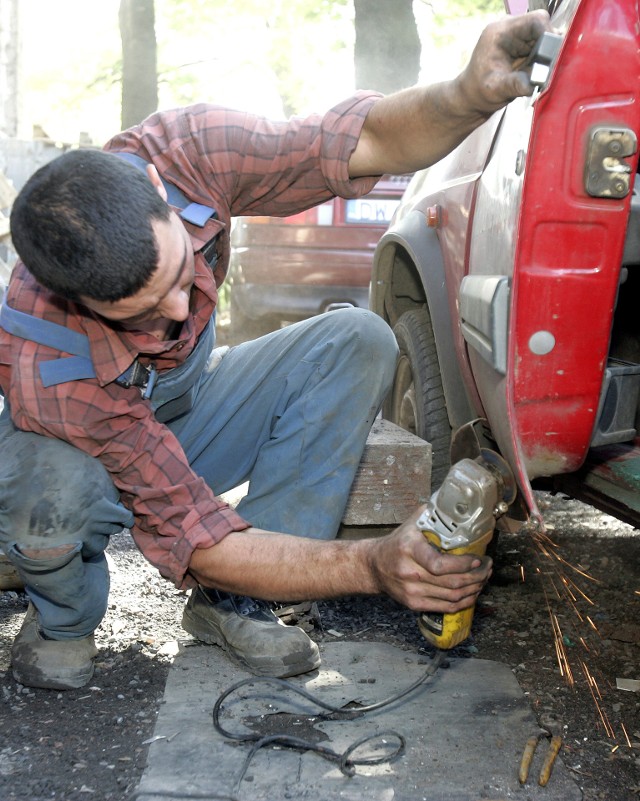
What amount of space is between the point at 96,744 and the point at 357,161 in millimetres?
1591

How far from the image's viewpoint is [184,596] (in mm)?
2934

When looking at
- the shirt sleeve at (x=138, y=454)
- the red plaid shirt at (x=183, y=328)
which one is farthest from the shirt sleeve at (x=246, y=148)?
the shirt sleeve at (x=138, y=454)

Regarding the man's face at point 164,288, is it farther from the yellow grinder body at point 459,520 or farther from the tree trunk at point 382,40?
the tree trunk at point 382,40

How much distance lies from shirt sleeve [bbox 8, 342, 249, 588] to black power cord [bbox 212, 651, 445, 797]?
0.36 m

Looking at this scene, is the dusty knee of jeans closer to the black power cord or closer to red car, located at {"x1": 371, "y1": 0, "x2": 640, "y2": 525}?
the black power cord

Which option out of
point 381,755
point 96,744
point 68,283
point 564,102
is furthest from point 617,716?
point 68,283

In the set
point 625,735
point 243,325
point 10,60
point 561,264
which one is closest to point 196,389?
point 561,264

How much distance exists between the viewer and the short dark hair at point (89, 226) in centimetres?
176

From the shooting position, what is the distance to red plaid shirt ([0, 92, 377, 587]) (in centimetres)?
206

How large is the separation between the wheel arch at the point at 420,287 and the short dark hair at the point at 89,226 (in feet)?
3.62

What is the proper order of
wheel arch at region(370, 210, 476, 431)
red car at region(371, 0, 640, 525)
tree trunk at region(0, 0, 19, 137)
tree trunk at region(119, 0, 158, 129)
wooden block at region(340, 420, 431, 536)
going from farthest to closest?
tree trunk at region(0, 0, 19, 137) < tree trunk at region(119, 0, 158, 129) < wooden block at region(340, 420, 431, 536) < wheel arch at region(370, 210, 476, 431) < red car at region(371, 0, 640, 525)

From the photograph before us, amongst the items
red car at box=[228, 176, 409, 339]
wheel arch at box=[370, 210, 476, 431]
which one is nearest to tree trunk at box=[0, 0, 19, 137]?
red car at box=[228, 176, 409, 339]

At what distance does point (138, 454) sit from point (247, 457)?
594 millimetres

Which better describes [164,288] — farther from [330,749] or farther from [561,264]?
[330,749]
